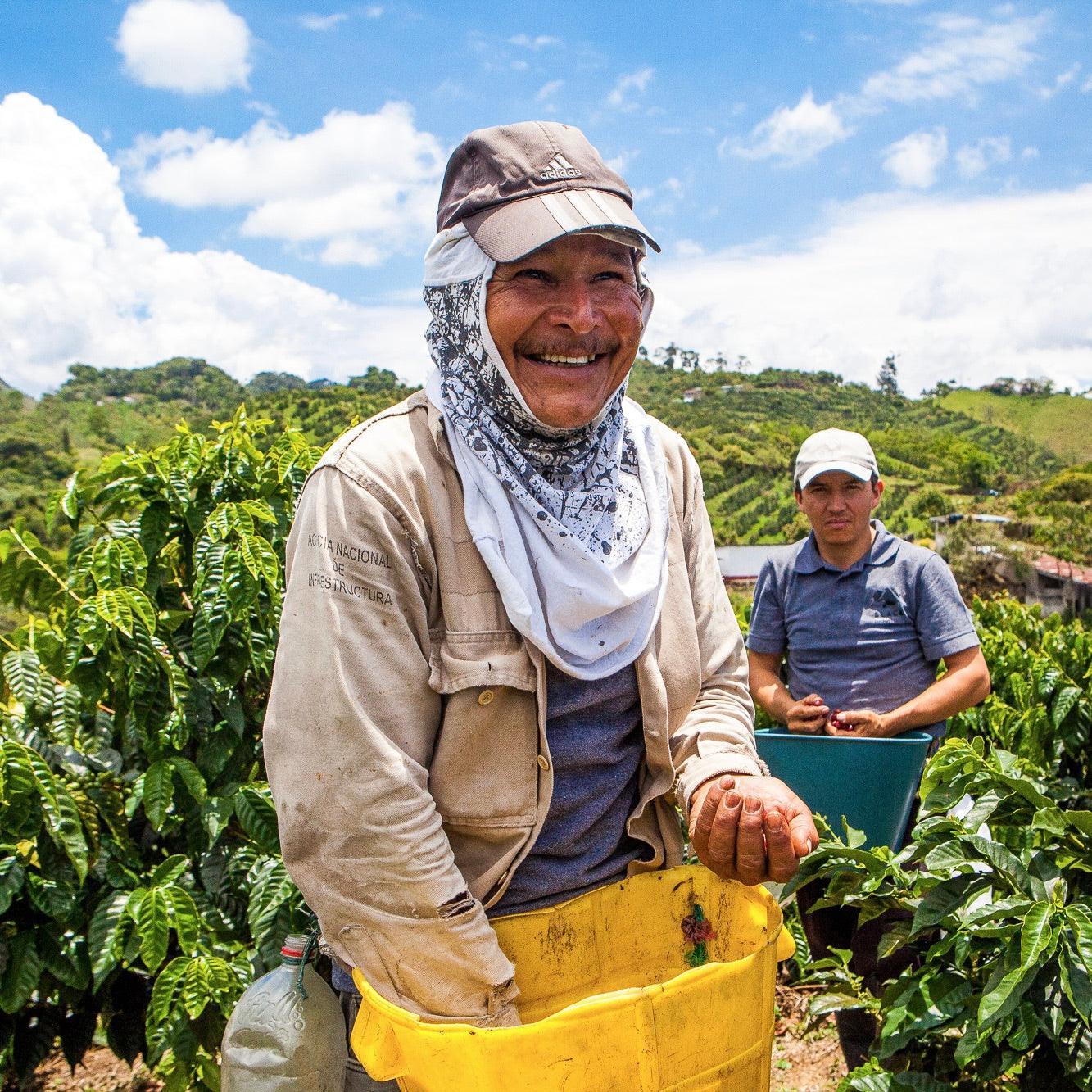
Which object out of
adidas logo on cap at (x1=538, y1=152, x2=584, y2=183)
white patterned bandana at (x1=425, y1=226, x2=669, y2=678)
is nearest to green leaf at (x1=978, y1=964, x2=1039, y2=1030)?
white patterned bandana at (x1=425, y1=226, x2=669, y2=678)

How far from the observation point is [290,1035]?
→ 1512 mm

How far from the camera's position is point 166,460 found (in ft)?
8.96

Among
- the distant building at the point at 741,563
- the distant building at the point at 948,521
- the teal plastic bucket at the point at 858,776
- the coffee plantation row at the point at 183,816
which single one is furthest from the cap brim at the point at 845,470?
the distant building at the point at 948,521

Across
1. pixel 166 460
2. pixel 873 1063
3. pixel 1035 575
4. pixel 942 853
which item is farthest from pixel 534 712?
pixel 1035 575

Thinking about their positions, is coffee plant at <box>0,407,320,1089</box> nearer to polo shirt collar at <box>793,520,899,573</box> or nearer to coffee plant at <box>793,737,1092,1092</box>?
coffee plant at <box>793,737,1092,1092</box>

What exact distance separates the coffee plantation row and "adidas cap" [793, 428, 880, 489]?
1210 millimetres

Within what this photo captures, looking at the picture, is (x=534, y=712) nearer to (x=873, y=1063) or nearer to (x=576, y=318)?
(x=576, y=318)

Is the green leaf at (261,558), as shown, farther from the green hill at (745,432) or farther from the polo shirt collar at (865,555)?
the green hill at (745,432)

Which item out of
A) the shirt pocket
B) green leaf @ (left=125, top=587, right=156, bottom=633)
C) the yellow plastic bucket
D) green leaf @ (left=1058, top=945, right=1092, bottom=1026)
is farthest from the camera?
green leaf @ (left=125, top=587, right=156, bottom=633)

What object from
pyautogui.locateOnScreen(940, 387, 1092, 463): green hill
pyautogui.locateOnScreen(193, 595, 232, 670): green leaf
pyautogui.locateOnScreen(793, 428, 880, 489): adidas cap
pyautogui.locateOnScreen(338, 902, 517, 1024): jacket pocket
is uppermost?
pyautogui.locateOnScreen(940, 387, 1092, 463): green hill

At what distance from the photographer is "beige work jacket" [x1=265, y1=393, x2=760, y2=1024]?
1262mm

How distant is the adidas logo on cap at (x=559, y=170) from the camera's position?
4.66ft

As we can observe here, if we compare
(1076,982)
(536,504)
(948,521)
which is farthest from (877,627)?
(948,521)

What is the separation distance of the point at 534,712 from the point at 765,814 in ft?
1.15
